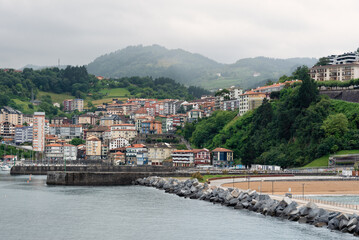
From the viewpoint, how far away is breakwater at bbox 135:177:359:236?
3797cm

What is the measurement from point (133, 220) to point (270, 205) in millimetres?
11530

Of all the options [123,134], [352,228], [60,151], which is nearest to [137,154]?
[123,134]

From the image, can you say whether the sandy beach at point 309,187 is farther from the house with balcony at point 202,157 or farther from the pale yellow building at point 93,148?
the pale yellow building at point 93,148

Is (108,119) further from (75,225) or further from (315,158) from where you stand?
(75,225)

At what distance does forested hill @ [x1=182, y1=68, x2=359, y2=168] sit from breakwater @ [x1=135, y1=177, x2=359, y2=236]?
3146 cm

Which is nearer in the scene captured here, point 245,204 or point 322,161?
point 245,204

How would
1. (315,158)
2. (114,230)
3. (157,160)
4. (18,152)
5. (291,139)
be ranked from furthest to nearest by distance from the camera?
(18,152), (157,160), (291,139), (315,158), (114,230)

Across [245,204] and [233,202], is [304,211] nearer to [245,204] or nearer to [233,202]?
[245,204]

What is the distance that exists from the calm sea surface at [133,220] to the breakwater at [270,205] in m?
0.81

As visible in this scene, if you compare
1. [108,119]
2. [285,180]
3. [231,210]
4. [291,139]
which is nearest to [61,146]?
[108,119]

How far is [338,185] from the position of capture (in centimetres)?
6719

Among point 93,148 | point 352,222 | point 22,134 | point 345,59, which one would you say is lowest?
point 352,222

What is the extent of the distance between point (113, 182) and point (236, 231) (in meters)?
43.6

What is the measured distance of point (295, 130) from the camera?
101 m
